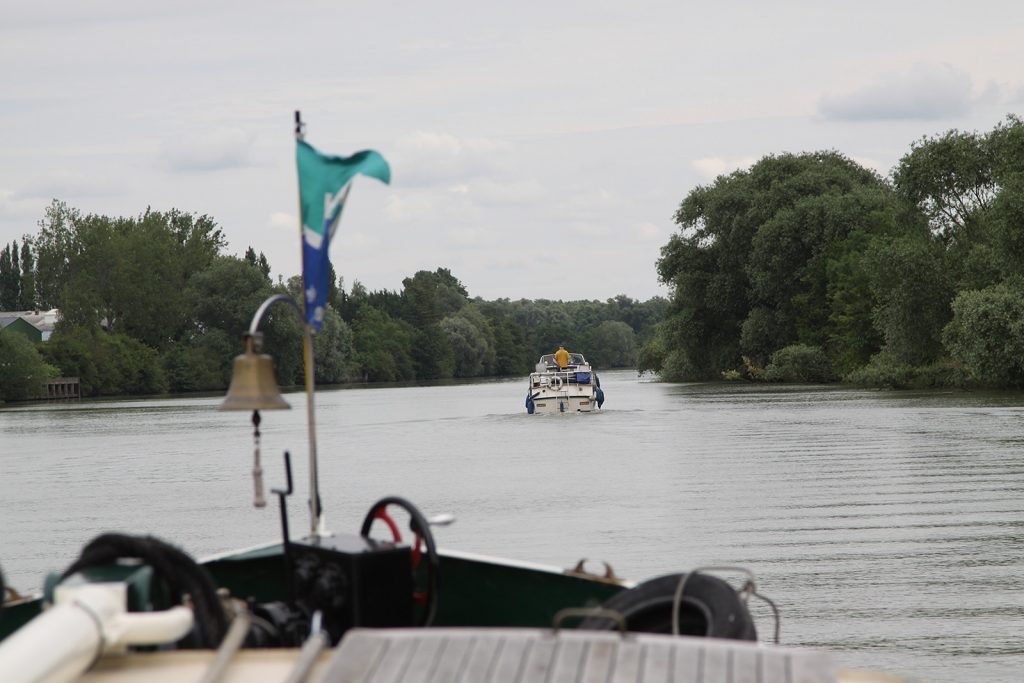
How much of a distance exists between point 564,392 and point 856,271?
21173 mm

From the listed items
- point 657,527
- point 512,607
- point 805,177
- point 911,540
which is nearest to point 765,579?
point 911,540

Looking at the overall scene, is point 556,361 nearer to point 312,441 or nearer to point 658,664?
point 312,441

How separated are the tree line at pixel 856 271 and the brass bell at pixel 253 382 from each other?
140 feet

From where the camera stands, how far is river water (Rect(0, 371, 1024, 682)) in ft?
38.7

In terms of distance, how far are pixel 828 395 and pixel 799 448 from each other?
26.4 m

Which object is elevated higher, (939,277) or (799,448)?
(939,277)

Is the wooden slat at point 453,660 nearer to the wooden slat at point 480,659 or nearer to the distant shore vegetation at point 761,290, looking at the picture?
the wooden slat at point 480,659

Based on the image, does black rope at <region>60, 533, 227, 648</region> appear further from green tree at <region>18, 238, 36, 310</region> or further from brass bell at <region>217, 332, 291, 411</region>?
green tree at <region>18, 238, 36, 310</region>

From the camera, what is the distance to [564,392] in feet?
168

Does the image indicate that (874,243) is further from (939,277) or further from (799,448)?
(799,448)

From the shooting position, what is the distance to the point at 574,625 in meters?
5.98

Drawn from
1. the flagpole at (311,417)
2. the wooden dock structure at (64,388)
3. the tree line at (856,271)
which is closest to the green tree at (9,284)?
the wooden dock structure at (64,388)

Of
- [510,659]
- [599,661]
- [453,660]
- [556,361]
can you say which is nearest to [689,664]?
[599,661]

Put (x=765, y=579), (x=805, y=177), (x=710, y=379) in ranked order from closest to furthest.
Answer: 1. (x=765, y=579)
2. (x=805, y=177)
3. (x=710, y=379)
